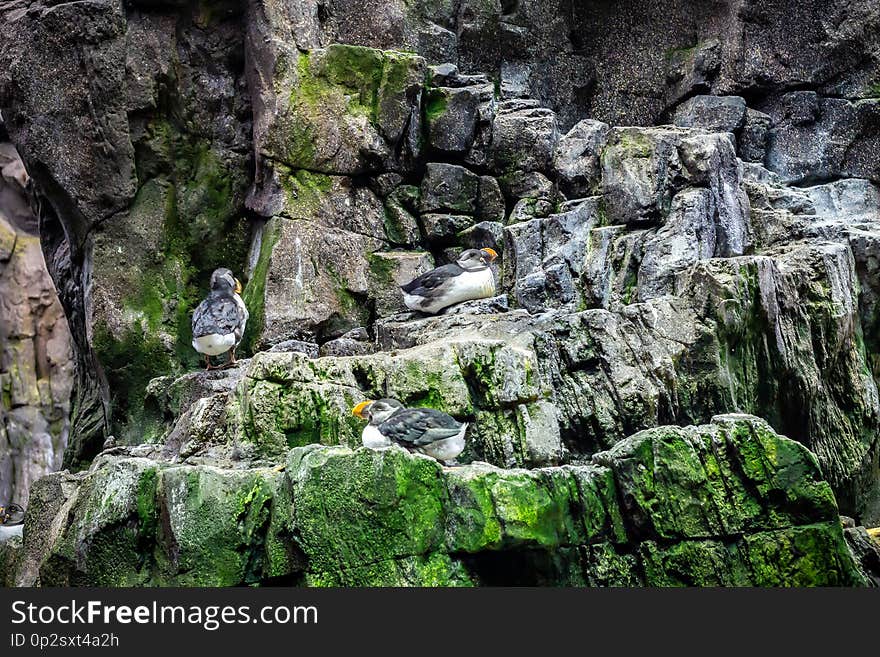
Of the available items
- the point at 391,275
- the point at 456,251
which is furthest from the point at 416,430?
the point at 456,251

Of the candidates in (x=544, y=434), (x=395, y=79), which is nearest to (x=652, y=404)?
(x=544, y=434)

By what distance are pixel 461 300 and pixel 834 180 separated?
5.91 metres

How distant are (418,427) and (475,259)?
3.31 meters

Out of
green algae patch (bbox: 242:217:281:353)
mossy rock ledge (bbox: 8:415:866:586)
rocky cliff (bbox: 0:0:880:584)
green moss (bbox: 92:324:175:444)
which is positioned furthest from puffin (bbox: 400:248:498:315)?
green moss (bbox: 92:324:175:444)

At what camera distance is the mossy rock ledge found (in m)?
8.20

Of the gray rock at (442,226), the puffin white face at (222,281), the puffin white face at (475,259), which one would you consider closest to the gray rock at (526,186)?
the gray rock at (442,226)

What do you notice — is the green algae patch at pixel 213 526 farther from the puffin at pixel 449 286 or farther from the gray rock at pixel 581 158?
the gray rock at pixel 581 158

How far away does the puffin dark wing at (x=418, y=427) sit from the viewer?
9.02 meters

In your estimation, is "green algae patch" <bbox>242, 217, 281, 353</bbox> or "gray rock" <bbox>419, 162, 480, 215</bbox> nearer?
"green algae patch" <bbox>242, 217, 281, 353</bbox>

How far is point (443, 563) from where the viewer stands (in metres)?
8.26

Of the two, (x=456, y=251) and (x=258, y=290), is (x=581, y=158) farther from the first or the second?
(x=258, y=290)

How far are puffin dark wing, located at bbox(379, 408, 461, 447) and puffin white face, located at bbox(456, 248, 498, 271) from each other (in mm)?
2973

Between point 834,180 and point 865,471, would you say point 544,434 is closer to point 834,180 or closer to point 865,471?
point 865,471

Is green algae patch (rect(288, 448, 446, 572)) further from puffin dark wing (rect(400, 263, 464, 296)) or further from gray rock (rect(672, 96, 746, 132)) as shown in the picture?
gray rock (rect(672, 96, 746, 132))
